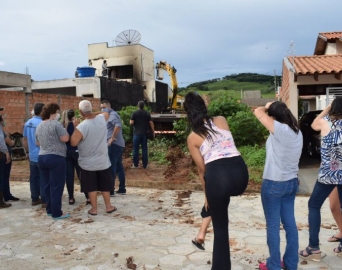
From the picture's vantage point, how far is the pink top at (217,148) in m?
3.07

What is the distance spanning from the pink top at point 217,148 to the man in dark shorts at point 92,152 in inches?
108

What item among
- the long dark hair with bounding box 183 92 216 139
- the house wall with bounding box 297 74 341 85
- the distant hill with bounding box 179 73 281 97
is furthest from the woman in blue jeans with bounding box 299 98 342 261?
the distant hill with bounding box 179 73 281 97

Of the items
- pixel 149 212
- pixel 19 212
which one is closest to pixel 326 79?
pixel 149 212

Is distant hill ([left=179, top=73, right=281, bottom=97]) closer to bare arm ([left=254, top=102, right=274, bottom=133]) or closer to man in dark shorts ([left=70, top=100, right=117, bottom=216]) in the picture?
man in dark shorts ([left=70, top=100, right=117, bottom=216])

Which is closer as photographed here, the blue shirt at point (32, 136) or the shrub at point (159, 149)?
the blue shirt at point (32, 136)

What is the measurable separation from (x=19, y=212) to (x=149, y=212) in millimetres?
2207

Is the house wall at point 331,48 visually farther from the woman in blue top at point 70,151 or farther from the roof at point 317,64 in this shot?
the woman in blue top at point 70,151

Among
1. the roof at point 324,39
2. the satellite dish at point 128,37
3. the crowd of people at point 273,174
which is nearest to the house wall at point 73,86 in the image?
the satellite dish at point 128,37

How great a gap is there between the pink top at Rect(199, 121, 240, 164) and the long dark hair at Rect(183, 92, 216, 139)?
0.05 metres

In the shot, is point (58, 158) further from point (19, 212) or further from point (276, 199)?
point (276, 199)

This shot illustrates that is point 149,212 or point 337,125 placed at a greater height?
point 337,125

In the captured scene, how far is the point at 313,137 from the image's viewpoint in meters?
11.6

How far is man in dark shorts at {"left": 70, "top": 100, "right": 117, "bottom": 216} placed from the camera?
17.8ft

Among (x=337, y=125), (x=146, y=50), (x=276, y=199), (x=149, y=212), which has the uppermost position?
(x=146, y=50)
